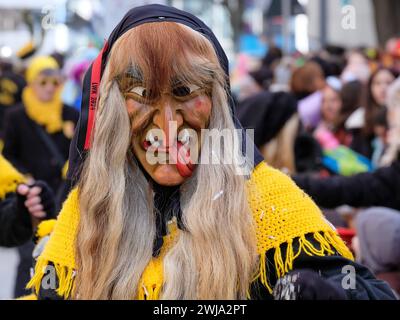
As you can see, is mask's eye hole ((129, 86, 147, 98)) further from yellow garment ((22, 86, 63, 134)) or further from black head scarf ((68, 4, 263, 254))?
yellow garment ((22, 86, 63, 134))

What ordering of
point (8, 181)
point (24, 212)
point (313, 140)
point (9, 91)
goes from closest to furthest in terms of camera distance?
1. point (24, 212)
2. point (8, 181)
3. point (313, 140)
4. point (9, 91)

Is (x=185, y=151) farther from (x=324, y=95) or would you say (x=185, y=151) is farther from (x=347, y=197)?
(x=324, y=95)

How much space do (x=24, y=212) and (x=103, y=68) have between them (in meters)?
1.23

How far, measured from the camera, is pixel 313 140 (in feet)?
18.6

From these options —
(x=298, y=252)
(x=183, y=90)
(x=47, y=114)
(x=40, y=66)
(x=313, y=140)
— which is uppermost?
(x=40, y=66)

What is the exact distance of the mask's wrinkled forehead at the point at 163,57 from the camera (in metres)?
2.36

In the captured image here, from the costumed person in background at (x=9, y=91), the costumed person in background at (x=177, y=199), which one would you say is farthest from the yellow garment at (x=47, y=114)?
the costumed person in background at (x=177, y=199)

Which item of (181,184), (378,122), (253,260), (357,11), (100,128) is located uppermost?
(357,11)

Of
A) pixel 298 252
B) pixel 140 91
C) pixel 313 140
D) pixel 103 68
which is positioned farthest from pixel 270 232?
pixel 313 140

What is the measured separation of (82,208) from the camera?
247 cm

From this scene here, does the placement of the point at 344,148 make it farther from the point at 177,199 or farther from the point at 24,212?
the point at 177,199

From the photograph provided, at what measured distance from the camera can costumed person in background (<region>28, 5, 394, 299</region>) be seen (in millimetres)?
2348

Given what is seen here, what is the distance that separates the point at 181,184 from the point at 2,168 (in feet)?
5.32

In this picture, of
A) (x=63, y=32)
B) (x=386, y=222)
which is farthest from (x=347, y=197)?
(x=63, y=32)
